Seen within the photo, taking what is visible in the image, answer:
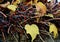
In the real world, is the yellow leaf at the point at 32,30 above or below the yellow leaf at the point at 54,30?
above

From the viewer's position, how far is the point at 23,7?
1.50 metres

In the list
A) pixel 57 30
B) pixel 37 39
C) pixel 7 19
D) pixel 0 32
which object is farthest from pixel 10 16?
pixel 57 30

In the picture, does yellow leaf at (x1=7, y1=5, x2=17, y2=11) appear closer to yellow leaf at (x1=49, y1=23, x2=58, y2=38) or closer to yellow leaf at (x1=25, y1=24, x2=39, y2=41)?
yellow leaf at (x1=25, y1=24, x2=39, y2=41)

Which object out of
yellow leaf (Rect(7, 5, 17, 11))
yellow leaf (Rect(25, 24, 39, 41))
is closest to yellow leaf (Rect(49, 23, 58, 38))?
yellow leaf (Rect(25, 24, 39, 41))

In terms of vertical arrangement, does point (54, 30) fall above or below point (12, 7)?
below

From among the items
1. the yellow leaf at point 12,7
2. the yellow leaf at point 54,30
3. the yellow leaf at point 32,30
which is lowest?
the yellow leaf at point 54,30

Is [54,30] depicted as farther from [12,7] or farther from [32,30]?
[12,7]

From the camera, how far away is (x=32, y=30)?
1392 mm

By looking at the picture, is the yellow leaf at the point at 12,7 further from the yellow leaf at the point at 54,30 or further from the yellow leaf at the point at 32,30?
the yellow leaf at the point at 54,30

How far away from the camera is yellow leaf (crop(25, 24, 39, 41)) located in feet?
4.49

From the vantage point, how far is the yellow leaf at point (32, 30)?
137 centimetres

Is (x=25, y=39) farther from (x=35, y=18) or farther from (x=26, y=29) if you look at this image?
(x=35, y=18)

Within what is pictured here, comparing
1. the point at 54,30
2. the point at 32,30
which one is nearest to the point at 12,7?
the point at 32,30

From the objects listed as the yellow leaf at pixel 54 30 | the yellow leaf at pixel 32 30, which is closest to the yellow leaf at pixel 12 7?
the yellow leaf at pixel 32 30
